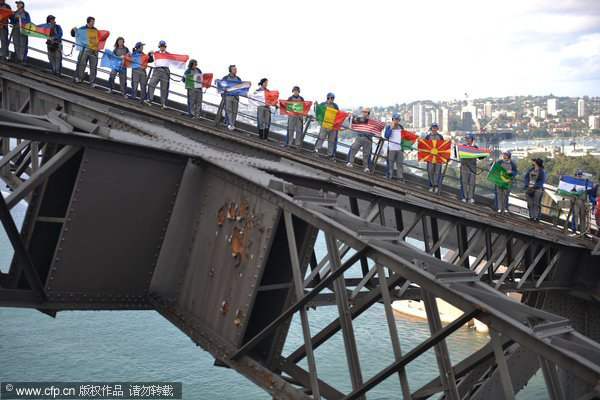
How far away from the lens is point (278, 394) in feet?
23.4

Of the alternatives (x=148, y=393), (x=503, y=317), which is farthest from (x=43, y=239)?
(x=148, y=393)

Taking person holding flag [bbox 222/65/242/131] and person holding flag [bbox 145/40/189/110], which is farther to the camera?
person holding flag [bbox 145/40/189/110]

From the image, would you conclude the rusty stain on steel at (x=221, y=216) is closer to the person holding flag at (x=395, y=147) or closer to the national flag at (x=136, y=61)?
the person holding flag at (x=395, y=147)

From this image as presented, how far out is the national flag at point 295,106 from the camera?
69.3 feet

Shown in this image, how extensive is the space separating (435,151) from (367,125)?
79.4 inches

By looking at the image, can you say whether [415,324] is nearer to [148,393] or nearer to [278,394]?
[148,393]

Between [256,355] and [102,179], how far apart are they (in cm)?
250

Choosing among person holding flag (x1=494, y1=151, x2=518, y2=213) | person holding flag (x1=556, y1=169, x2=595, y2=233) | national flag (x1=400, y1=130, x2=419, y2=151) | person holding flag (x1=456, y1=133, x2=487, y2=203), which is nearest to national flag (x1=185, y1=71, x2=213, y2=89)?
national flag (x1=400, y1=130, x2=419, y2=151)

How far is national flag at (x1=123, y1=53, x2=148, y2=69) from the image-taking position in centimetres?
2208

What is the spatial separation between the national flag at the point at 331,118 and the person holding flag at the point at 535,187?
521 cm

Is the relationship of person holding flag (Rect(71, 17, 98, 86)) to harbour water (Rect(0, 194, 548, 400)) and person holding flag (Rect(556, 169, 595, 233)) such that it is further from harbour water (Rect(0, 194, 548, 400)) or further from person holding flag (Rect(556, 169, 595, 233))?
harbour water (Rect(0, 194, 548, 400))

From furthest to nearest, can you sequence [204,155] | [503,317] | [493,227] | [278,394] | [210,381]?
[210,381] < [493,227] < [204,155] < [278,394] < [503,317]

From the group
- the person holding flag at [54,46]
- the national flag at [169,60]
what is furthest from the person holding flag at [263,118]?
the person holding flag at [54,46]

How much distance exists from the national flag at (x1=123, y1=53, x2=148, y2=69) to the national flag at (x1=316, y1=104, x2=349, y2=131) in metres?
5.47
